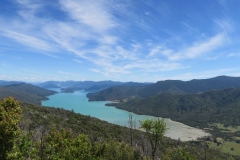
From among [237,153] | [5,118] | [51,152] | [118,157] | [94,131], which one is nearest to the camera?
[5,118]

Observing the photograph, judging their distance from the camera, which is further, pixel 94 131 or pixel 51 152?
pixel 94 131

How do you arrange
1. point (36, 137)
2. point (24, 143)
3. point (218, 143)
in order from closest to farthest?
point (24, 143) → point (36, 137) → point (218, 143)

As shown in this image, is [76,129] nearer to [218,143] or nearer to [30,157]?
[30,157]

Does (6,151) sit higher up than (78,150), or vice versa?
(6,151)

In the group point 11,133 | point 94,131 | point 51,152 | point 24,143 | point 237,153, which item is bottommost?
point 237,153

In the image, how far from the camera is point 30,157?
30641 millimetres

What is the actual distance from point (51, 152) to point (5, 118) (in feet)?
60.3

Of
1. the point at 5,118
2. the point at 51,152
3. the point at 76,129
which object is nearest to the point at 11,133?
the point at 5,118

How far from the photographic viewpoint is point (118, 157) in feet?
132

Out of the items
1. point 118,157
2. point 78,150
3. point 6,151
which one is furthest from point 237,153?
point 6,151

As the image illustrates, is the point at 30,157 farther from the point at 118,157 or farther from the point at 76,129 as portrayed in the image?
the point at 76,129

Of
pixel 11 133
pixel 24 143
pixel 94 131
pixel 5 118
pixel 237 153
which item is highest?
pixel 5 118

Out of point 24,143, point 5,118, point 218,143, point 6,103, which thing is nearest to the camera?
point 5,118

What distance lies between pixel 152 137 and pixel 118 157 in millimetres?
9019
